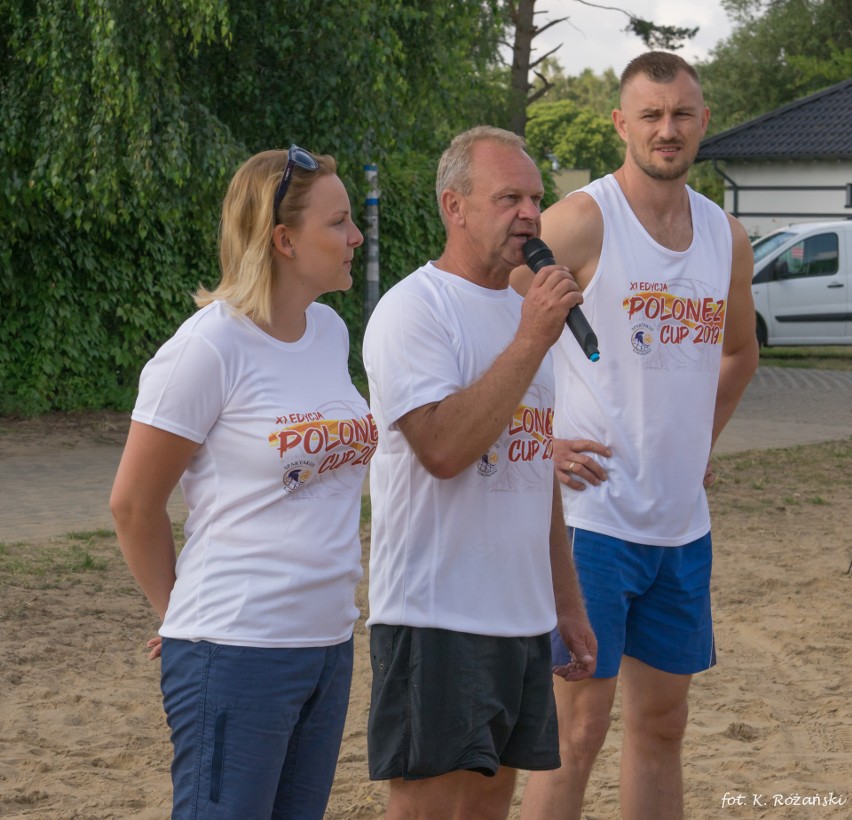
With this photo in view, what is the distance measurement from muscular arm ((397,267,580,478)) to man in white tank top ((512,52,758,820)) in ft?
2.36

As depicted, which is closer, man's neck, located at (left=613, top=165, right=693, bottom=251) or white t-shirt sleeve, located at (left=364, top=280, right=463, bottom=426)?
white t-shirt sleeve, located at (left=364, top=280, right=463, bottom=426)

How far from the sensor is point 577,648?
315 cm

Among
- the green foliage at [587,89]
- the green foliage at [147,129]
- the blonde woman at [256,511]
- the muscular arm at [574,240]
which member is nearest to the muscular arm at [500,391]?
the blonde woman at [256,511]

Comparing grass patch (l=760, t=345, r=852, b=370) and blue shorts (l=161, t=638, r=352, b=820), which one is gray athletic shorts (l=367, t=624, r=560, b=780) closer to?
blue shorts (l=161, t=638, r=352, b=820)

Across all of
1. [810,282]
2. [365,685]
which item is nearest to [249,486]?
[365,685]

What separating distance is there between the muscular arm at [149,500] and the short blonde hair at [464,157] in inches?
32.7

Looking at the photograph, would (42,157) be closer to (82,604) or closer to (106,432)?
(106,432)

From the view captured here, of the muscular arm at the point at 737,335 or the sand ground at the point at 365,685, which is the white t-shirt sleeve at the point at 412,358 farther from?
the sand ground at the point at 365,685

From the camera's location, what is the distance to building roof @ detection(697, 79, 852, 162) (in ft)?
95.3

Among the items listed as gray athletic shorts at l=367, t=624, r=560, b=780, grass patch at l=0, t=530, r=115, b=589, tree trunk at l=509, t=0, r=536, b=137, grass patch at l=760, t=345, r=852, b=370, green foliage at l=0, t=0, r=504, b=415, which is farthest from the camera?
tree trunk at l=509, t=0, r=536, b=137

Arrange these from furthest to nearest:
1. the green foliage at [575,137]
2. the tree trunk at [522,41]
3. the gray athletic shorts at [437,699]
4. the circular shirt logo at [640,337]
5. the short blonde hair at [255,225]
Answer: the green foliage at [575,137]
the tree trunk at [522,41]
the circular shirt logo at [640,337]
the gray athletic shorts at [437,699]
the short blonde hair at [255,225]

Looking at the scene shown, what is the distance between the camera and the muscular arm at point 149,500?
2521 mm

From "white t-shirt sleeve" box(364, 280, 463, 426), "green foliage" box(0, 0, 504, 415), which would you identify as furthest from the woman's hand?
"green foliage" box(0, 0, 504, 415)

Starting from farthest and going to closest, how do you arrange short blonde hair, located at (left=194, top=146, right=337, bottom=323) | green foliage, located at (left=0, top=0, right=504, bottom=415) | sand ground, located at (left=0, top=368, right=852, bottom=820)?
green foliage, located at (left=0, top=0, right=504, bottom=415) < sand ground, located at (left=0, top=368, right=852, bottom=820) < short blonde hair, located at (left=194, top=146, right=337, bottom=323)
